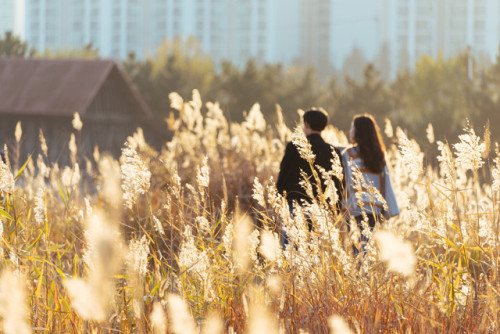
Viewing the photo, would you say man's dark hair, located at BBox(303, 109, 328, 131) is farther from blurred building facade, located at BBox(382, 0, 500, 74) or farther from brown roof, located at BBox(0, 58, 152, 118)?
A: blurred building facade, located at BBox(382, 0, 500, 74)

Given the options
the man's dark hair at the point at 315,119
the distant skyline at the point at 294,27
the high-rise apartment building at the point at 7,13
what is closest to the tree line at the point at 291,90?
the man's dark hair at the point at 315,119

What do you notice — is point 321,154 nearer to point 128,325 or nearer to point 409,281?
point 409,281

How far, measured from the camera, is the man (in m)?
5.42

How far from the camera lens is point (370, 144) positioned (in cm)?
578

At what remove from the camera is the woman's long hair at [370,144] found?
18.9 feet

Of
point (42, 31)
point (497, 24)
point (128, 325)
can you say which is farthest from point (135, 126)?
point (42, 31)

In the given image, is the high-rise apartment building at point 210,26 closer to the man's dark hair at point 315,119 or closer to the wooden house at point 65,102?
the wooden house at point 65,102

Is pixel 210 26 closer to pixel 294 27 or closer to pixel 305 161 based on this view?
pixel 294 27

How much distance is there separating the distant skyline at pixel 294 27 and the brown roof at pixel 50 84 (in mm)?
85936

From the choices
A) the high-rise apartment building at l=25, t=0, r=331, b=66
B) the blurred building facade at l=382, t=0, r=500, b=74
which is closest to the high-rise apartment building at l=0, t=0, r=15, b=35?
the high-rise apartment building at l=25, t=0, r=331, b=66

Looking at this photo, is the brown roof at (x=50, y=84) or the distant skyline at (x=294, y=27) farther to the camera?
the distant skyline at (x=294, y=27)

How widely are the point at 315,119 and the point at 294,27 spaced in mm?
114660

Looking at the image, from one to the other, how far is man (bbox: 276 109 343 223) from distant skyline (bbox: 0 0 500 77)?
10463 centimetres

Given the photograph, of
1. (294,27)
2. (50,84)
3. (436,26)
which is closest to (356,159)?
(50,84)
